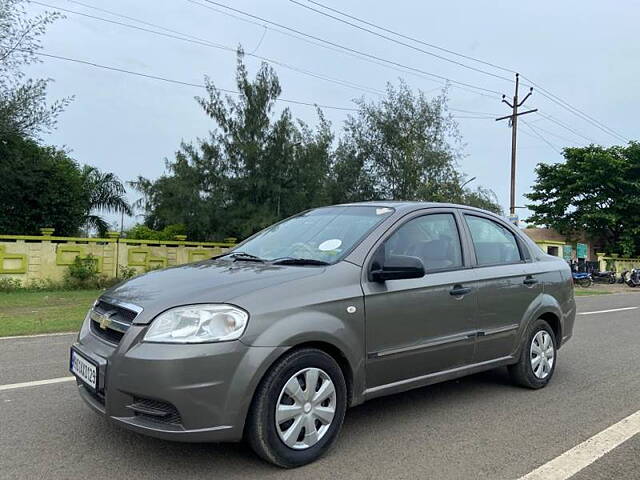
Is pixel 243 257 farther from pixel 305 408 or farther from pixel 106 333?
pixel 305 408

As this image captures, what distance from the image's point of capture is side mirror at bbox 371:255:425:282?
12.2ft

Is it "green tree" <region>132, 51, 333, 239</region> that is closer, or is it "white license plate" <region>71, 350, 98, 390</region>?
"white license plate" <region>71, 350, 98, 390</region>

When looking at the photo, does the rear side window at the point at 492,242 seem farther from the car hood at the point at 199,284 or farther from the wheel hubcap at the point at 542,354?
the car hood at the point at 199,284

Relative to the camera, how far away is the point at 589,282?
26562mm

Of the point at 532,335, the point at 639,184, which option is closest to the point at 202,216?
the point at 532,335

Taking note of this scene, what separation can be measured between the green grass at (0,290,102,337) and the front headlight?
5823 millimetres

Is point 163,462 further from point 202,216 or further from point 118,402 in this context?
point 202,216

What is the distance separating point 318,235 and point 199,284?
122cm

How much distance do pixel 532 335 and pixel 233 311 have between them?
3.25 m

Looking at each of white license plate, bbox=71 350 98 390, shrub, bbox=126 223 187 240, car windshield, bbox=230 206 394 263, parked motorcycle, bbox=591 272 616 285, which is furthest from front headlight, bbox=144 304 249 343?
parked motorcycle, bbox=591 272 616 285

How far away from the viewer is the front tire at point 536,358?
16.7 ft

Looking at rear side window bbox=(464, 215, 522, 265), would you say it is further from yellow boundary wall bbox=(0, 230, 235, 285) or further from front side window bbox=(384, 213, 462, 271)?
yellow boundary wall bbox=(0, 230, 235, 285)

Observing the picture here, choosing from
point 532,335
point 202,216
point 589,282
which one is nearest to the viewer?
point 532,335

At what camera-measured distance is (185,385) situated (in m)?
2.97
